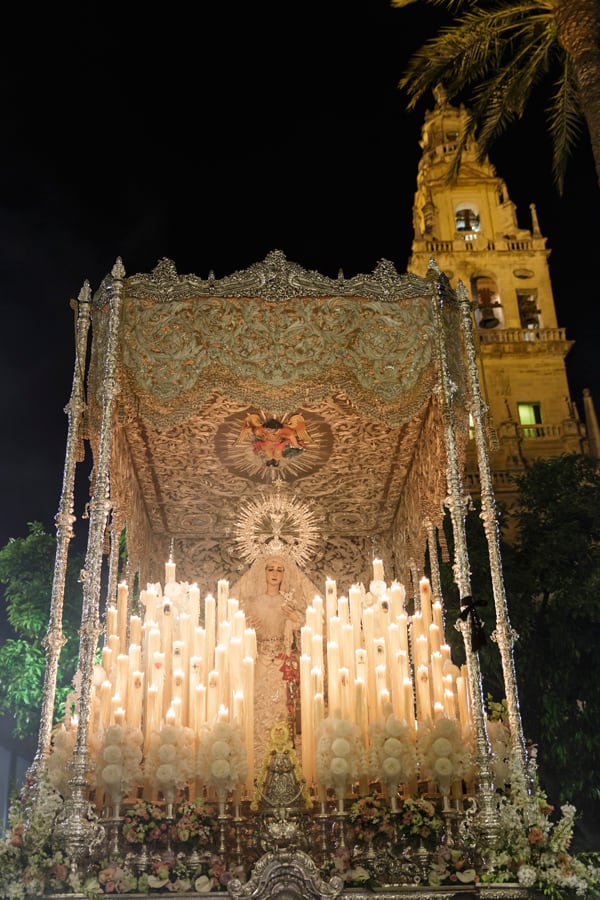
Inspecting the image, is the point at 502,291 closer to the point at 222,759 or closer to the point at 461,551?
the point at 461,551

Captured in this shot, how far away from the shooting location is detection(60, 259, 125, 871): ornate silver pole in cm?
678

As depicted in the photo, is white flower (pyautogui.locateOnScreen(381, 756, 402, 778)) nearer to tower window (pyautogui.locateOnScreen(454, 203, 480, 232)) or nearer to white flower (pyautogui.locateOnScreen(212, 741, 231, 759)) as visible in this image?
white flower (pyautogui.locateOnScreen(212, 741, 231, 759))

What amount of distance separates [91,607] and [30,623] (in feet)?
40.8

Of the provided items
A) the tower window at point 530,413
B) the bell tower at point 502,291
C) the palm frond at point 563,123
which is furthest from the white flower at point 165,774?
the tower window at point 530,413

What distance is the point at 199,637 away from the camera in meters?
8.45

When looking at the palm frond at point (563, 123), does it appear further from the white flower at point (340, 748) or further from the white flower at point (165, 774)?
the white flower at point (165, 774)

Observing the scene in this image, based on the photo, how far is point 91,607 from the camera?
24.7 feet

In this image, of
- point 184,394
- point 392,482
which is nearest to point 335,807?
point 184,394

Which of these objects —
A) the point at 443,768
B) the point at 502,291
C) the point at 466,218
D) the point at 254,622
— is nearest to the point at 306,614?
the point at 254,622

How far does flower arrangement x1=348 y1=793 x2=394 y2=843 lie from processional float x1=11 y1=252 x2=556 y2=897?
2 cm

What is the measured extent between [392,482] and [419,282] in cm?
332

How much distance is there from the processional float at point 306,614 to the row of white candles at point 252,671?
25 millimetres

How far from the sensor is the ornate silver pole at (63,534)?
25.0 ft

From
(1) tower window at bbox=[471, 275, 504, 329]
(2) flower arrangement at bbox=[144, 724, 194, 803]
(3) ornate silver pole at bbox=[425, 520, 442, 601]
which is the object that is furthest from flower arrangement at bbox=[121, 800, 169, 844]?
(1) tower window at bbox=[471, 275, 504, 329]
